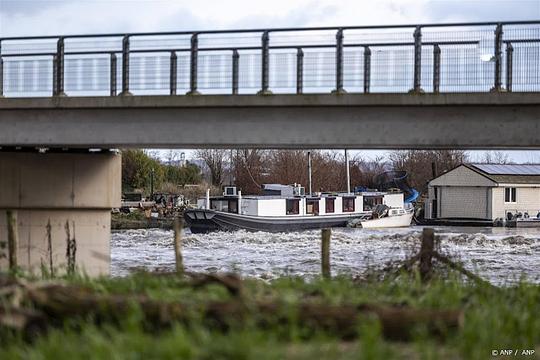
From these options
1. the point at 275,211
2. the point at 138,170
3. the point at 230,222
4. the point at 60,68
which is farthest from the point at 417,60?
the point at 138,170

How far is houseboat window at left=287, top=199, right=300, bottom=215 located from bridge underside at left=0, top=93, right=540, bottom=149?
130 feet

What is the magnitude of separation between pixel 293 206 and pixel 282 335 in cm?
5491

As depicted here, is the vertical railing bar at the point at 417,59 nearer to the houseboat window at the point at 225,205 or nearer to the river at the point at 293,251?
the river at the point at 293,251

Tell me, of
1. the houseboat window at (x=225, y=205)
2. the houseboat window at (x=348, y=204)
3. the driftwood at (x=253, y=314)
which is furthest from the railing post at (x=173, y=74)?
the houseboat window at (x=348, y=204)

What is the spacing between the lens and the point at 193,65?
918 inches

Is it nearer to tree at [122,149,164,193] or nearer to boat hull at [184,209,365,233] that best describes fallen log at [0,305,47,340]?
boat hull at [184,209,365,233]

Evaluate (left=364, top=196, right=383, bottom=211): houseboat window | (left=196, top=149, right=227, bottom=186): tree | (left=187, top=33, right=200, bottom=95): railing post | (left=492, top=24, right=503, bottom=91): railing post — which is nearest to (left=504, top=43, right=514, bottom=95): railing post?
(left=492, top=24, right=503, bottom=91): railing post

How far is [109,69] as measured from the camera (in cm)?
2422

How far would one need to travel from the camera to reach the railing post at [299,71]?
22.5 metres

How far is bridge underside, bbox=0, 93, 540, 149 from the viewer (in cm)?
2145

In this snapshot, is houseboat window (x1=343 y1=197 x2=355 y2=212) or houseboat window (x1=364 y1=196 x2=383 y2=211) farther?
houseboat window (x1=364 y1=196 x2=383 y2=211)

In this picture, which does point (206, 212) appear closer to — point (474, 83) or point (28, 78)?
point (28, 78)

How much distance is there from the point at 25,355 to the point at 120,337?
915mm

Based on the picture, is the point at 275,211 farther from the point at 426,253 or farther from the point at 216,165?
the point at 426,253
